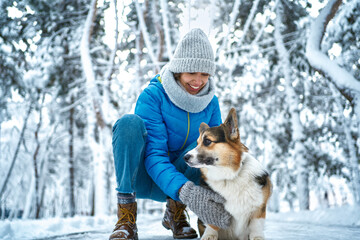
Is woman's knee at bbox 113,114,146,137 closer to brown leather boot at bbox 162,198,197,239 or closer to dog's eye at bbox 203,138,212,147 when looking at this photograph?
dog's eye at bbox 203,138,212,147

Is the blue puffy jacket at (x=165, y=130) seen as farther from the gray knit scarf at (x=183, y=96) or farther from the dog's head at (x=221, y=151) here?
the dog's head at (x=221, y=151)

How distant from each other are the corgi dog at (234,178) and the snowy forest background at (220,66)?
4.75 metres

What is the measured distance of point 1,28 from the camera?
22.5 feet

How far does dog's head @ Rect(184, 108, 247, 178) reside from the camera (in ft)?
6.56

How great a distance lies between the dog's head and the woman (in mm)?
164

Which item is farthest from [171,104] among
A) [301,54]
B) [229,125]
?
[301,54]

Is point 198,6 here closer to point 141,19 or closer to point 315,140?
point 141,19

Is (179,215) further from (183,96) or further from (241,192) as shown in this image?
(183,96)

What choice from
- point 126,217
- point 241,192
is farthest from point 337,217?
point 126,217

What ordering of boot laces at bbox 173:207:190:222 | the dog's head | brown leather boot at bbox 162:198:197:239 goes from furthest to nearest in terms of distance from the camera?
boot laces at bbox 173:207:190:222 → brown leather boot at bbox 162:198:197:239 → the dog's head

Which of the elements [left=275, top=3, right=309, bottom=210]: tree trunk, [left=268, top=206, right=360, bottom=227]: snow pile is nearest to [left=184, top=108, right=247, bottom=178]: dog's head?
[left=268, top=206, right=360, bottom=227]: snow pile

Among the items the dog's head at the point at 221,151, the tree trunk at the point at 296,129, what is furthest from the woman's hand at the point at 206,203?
the tree trunk at the point at 296,129

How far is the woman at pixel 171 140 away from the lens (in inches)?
77.3

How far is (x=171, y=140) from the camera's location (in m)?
2.49
